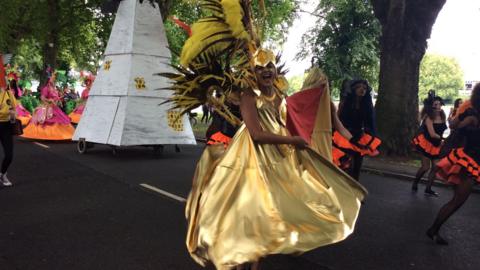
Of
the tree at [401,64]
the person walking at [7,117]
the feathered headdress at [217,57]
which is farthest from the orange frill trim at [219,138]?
the tree at [401,64]

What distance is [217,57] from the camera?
3609 millimetres

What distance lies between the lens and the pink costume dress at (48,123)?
45.9 feet

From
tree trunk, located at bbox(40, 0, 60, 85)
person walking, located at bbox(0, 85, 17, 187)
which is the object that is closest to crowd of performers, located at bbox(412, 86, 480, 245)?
person walking, located at bbox(0, 85, 17, 187)

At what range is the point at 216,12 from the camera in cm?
372

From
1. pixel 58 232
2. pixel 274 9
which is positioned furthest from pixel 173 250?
pixel 274 9

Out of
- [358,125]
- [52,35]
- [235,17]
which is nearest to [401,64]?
Result: [358,125]

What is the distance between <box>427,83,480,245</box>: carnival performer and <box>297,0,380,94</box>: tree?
18054 millimetres

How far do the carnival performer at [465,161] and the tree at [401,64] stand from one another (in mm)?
7235

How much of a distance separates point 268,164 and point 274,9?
1998cm

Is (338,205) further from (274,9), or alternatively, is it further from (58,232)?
(274,9)

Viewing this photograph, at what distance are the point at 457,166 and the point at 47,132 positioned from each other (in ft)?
40.9

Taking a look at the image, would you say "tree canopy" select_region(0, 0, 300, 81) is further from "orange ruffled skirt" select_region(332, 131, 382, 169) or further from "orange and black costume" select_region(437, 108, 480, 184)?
"orange and black costume" select_region(437, 108, 480, 184)

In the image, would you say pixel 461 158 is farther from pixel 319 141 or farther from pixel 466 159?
pixel 319 141

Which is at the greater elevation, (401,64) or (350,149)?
(401,64)
